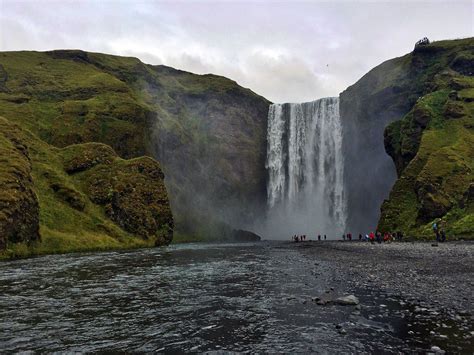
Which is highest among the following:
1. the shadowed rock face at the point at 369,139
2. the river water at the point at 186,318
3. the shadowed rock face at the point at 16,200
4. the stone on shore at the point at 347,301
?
the shadowed rock face at the point at 369,139

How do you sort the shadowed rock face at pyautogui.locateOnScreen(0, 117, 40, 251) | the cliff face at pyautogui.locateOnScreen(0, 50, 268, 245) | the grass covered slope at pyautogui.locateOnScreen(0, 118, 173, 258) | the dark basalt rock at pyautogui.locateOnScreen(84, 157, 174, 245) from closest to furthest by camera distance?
the shadowed rock face at pyautogui.locateOnScreen(0, 117, 40, 251)
the grass covered slope at pyautogui.locateOnScreen(0, 118, 173, 258)
the dark basalt rock at pyautogui.locateOnScreen(84, 157, 174, 245)
the cliff face at pyautogui.locateOnScreen(0, 50, 268, 245)

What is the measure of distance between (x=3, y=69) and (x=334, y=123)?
115389 millimetres

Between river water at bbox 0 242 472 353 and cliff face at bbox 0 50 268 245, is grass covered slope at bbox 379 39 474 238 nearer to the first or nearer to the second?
river water at bbox 0 242 472 353

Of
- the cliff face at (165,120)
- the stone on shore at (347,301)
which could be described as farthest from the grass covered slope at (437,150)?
the cliff face at (165,120)

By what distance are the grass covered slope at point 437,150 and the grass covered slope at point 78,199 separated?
48249 millimetres

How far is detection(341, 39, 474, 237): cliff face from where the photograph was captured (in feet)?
208

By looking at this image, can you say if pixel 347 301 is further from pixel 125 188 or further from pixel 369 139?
pixel 369 139

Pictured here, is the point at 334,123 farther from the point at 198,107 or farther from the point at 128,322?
the point at 128,322

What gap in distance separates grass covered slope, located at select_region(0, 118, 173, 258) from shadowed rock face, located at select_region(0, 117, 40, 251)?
12 cm

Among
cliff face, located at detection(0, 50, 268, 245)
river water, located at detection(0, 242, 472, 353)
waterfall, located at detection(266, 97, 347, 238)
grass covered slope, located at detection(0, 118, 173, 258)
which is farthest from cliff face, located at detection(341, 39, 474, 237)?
grass covered slope, located at detection(0, 118, 173, 258)

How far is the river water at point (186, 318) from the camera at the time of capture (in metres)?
10.5

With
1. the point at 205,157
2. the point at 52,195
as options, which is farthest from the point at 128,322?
the point at 205,157

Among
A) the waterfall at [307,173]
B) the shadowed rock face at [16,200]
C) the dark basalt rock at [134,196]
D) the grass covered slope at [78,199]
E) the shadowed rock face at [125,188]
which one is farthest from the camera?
the waterfall at [307,173]

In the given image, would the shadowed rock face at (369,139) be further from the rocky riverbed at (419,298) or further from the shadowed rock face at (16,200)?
the shadowed rock face at (16,200)
